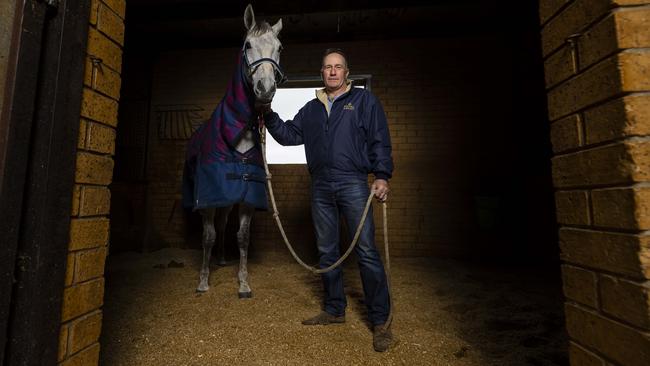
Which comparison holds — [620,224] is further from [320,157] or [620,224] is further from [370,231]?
[320,157]

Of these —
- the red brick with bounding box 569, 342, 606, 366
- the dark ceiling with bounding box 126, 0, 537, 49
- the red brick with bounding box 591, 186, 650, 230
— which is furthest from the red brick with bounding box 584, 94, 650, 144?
the dark ceiling with bounding box 126, 0, 537, 49

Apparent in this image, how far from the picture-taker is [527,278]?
3.47 meters

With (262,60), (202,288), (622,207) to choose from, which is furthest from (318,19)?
(622,207)

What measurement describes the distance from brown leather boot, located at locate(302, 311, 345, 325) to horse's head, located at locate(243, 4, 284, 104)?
1517 mm

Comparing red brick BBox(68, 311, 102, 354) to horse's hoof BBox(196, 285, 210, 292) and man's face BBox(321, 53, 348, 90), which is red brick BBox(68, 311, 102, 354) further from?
horse's hoof BBox(196, 285, 210, 292)

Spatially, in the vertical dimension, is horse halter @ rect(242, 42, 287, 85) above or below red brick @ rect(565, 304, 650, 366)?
above

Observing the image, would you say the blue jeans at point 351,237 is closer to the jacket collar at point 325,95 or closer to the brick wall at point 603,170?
the jacket collar at point 325,95

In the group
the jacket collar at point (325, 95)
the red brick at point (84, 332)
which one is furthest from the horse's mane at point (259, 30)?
the red brick at point (84, 332)

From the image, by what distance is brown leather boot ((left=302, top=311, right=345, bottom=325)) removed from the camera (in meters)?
2.00

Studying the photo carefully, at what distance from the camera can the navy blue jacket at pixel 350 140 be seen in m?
1.93

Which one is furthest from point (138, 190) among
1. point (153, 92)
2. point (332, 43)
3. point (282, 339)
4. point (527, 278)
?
point (527, 278)

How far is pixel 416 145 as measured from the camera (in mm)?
4699

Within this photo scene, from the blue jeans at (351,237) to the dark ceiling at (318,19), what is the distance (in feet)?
9.46

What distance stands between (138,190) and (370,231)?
4622 mm
